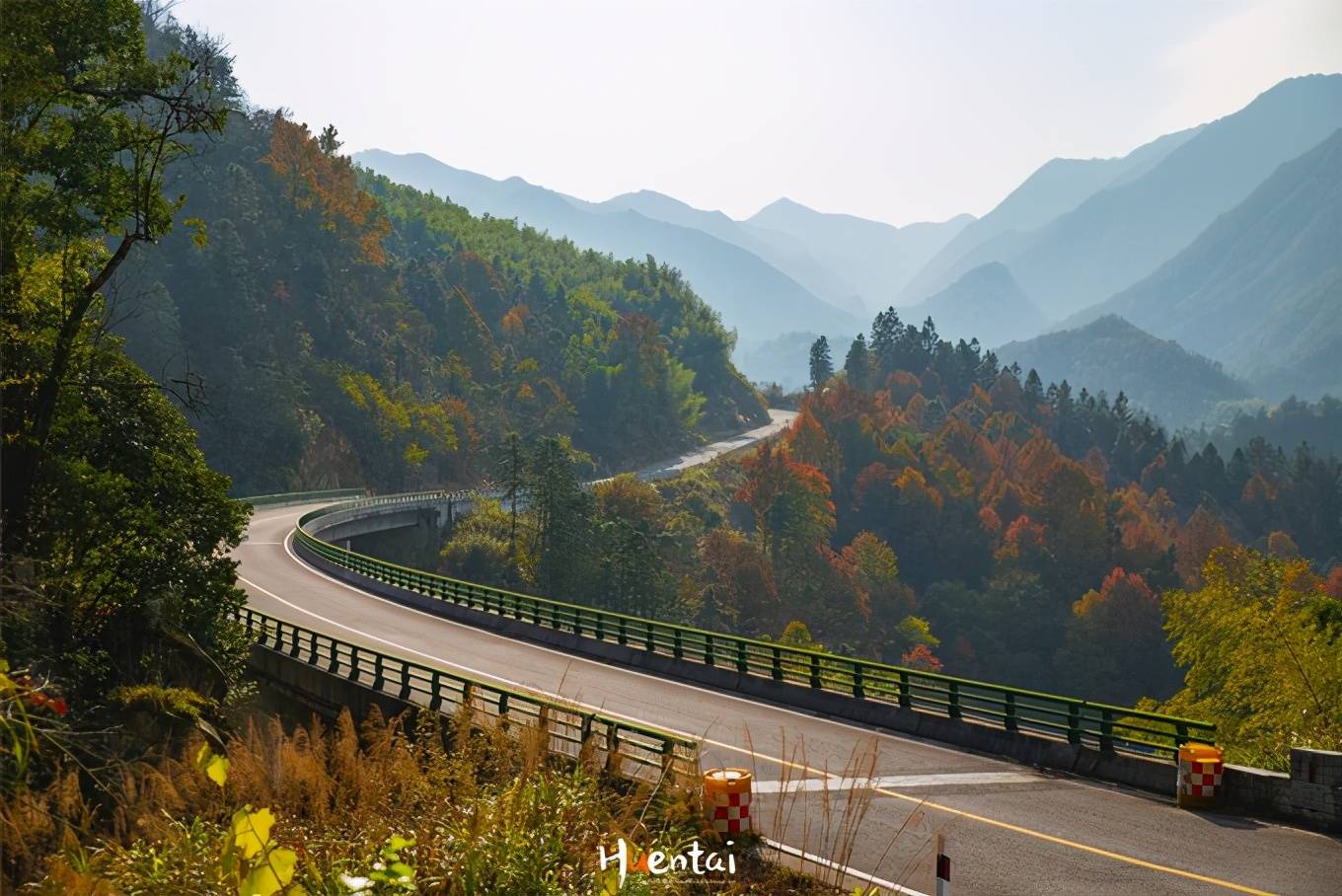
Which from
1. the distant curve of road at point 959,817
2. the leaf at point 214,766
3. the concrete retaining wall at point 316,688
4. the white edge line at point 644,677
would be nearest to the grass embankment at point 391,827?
the leaf at point 214,766

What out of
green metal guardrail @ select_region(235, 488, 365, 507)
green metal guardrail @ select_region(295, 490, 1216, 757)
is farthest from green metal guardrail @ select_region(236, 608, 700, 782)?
green metal guardrail @ select_region(235, 488, 365, 507)

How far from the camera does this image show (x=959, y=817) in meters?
15.0

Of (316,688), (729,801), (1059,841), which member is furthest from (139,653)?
(1059,841)

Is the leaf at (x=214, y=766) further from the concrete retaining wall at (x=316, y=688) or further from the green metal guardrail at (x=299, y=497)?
the green metal guardrail at (x=299, y=497)

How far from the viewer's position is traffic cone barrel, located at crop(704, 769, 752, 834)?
12.5m

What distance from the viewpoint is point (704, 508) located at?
149 metres

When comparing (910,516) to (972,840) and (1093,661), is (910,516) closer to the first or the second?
(1093,661)

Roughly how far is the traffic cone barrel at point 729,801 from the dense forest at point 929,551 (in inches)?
1922

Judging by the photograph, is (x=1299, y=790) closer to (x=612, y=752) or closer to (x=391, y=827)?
(x=612, y=752)

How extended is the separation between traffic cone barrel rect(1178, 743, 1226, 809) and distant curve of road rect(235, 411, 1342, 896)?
10.6 inches

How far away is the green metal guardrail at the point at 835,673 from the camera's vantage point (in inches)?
691

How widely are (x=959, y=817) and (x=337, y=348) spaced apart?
134 meters

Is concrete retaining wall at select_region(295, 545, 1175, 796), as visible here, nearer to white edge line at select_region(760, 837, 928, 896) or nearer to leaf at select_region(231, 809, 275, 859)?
white edge line at select_region(760, 837, 928, 896)

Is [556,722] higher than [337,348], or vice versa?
[556,722]
